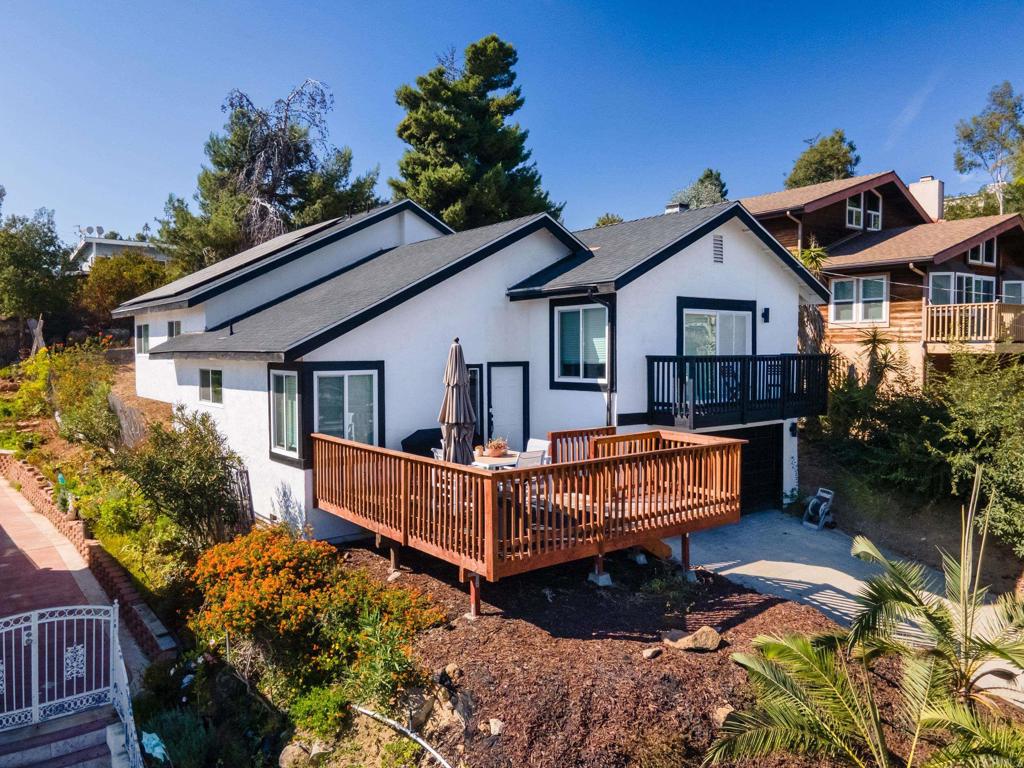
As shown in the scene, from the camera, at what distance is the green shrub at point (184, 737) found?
7316 mm

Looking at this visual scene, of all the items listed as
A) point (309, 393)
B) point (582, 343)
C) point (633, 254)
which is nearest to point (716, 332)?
point (633, 254)

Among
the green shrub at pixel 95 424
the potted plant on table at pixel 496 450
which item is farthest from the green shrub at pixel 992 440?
the green shrub at pixel 95 424

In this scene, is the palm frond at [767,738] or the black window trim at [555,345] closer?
the palm frond at [767,738]

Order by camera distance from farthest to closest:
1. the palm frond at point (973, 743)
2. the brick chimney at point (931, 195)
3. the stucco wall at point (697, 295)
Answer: the brick chimney at point (931, 195), the stucco wall at point (697, 295), the palm frond at point (973, 743)

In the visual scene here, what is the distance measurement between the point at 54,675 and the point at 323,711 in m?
4.28

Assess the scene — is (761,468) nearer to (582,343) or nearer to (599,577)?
(582,343)

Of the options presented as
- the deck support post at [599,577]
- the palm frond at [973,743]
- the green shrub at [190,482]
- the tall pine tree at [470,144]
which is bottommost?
the palm frond at [973,743]

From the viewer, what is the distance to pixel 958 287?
2162 cm

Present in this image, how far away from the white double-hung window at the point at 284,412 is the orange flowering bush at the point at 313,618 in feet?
8.06

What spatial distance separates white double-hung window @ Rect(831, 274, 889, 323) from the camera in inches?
831

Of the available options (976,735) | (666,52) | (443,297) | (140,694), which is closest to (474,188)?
(666,52)

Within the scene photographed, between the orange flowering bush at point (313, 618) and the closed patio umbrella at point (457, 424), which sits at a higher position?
the closed patio umbrella at point (457, 424)

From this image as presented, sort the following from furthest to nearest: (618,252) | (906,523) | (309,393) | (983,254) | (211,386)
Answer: (983,254), (211,386), (906,523), (618,252), (309,393)

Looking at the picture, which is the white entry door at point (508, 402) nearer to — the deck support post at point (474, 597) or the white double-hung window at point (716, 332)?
the white double-hung window at point (716, 332)
